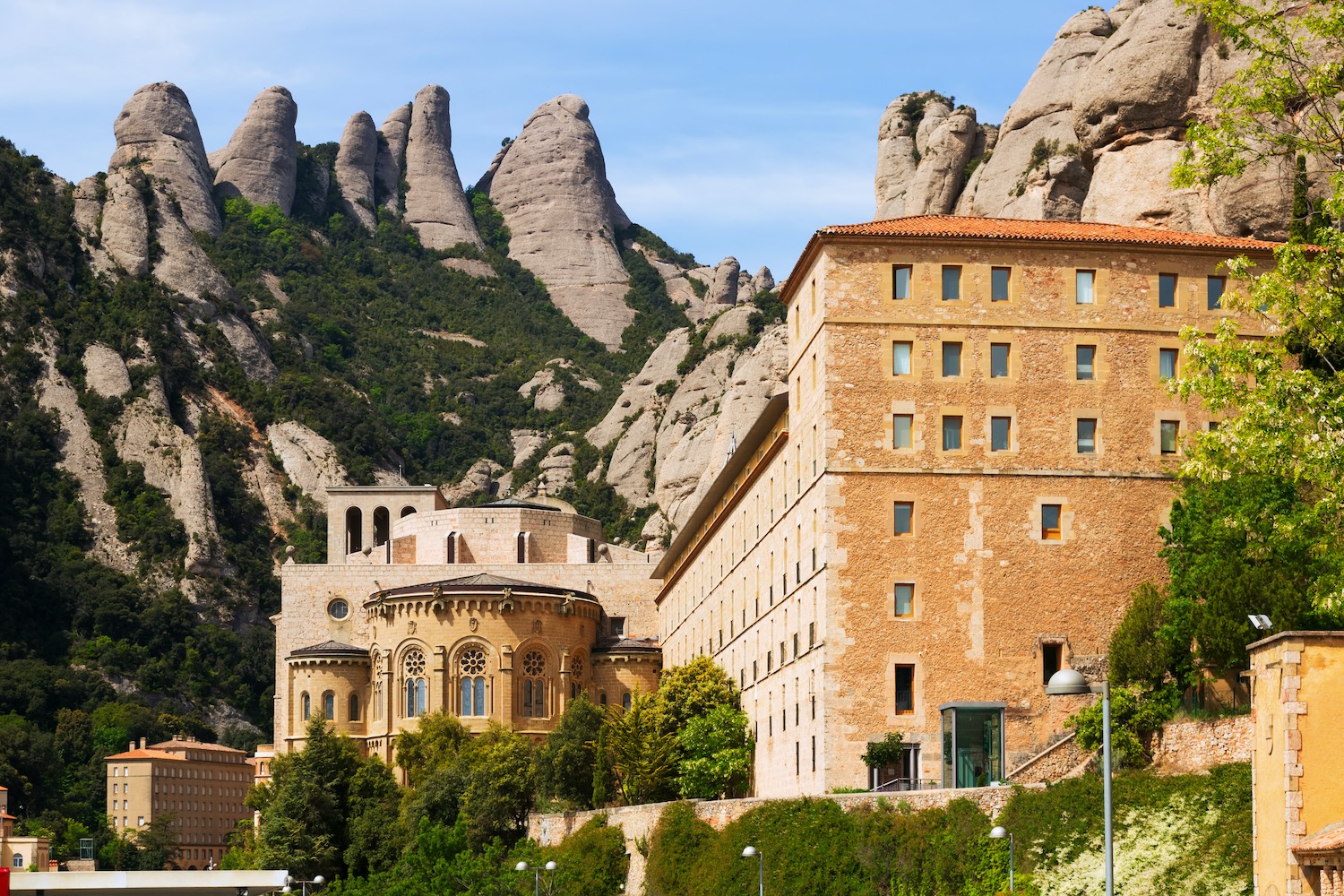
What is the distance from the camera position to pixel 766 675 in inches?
2685

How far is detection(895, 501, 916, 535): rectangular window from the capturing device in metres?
57.5

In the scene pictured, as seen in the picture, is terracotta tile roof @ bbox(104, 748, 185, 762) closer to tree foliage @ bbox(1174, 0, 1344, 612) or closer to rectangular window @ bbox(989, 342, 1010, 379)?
rectangular window @ bbox(989, 342, 1010, 379)

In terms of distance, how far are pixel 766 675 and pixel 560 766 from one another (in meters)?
14.2

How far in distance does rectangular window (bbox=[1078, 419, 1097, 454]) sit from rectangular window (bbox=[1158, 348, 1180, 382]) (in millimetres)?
2767

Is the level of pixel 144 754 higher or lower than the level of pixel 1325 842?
lower

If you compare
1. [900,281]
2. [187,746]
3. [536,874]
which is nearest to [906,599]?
[900,281]

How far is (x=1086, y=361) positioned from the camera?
193ft

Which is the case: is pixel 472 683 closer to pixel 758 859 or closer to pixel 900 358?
pixel 900 358

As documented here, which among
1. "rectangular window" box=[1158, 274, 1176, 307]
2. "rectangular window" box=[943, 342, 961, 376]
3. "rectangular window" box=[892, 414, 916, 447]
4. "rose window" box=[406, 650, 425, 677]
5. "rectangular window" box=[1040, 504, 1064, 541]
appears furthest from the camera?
"rose window" box=[406, 650, 425, 677]

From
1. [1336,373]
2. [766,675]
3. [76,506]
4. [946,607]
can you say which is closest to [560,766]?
[766,675]

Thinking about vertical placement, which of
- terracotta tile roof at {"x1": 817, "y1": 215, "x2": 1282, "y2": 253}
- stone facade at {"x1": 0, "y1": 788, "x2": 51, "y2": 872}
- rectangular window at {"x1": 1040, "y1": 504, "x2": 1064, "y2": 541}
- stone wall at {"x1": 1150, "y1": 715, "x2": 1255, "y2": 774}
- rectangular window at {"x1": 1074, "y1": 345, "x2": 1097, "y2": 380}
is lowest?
stone facade at {"x1": 0, "y1": 788, "x2": 51, "y2": 872}

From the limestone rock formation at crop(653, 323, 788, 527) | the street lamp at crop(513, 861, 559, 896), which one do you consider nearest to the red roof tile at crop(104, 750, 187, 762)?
the limestone rock formation at crop(653, 323, 788, 527)

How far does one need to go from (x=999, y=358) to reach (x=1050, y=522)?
5.54 metres

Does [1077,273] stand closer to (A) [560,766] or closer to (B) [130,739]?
(A) [560,766]
